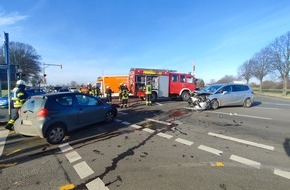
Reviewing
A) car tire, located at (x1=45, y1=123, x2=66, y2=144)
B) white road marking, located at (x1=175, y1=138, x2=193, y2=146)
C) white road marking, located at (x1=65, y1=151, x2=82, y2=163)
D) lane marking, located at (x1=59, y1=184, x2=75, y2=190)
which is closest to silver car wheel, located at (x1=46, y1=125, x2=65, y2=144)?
car tire, located at (x1=45, y1=123, x2=66, y2=144)

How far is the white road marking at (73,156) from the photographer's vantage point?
5328 millimetres

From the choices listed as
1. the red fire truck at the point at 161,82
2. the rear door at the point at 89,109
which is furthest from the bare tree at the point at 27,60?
the rear door at the point at 89,109

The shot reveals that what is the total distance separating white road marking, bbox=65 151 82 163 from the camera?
5.33 meters

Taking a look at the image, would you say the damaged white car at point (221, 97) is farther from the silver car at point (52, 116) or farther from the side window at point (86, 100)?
the silver car at point (52, 116)

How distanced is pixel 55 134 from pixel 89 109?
5.93 feet

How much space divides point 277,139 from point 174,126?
366cm

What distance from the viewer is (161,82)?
19453mm

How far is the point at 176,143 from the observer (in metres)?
6.53

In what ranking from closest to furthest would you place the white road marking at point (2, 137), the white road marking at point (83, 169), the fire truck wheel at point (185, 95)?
the white road marking at point (83, 169) → the white road marking at point (2, 137) → the fire truck wheel at point (185, 95)

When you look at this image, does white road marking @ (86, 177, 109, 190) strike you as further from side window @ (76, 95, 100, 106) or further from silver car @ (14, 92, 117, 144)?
side window @ (76, 95, 100, 106)

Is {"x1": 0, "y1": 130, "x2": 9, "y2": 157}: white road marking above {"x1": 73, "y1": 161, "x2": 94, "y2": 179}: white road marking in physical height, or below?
below

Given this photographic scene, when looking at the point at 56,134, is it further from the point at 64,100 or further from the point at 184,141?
the point at 184,141

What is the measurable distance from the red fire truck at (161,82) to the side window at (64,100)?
37.7 feet

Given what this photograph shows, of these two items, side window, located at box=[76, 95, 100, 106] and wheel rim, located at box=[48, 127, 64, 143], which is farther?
side window, located at box=[76, 95, 100, 106]
